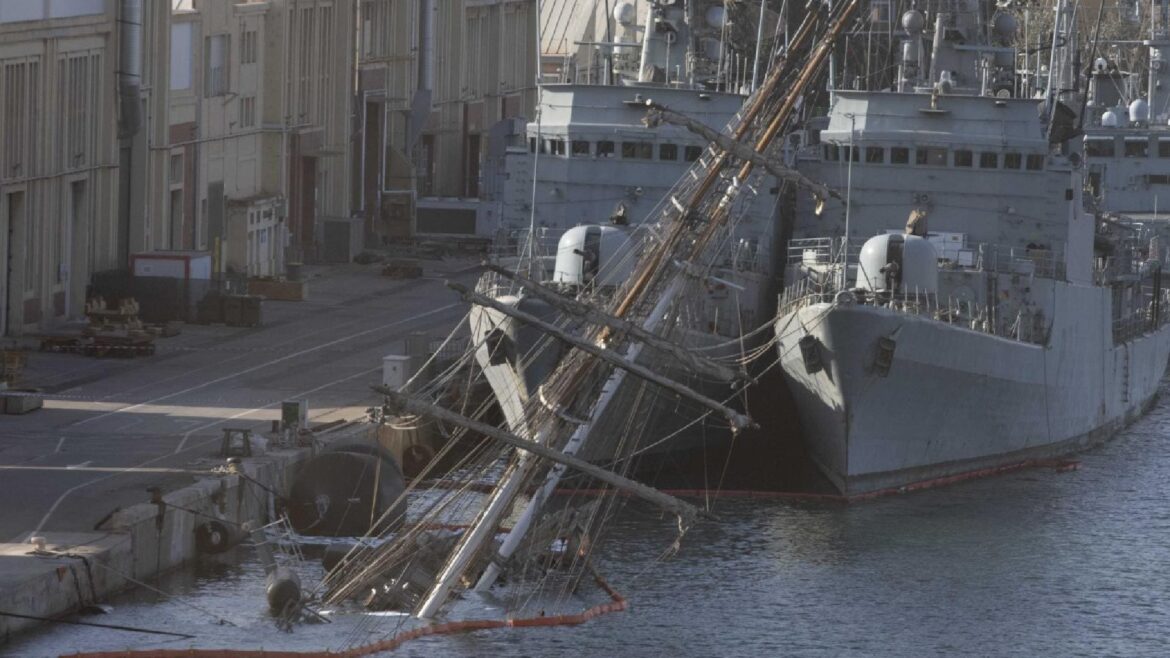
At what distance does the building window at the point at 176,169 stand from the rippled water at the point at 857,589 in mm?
28631

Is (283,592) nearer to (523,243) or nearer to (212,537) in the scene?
(212,537)

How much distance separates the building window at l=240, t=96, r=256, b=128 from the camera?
276 feet

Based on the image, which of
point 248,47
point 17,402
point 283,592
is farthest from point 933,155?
point 248,47

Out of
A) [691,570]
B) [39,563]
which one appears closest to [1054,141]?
[691,570]

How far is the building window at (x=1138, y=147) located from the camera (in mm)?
89812

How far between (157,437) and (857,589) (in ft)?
46.5

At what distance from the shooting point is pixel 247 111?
84.8 m

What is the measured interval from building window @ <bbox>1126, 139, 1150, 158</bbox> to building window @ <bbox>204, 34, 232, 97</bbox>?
31.3m

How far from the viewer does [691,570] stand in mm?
45281

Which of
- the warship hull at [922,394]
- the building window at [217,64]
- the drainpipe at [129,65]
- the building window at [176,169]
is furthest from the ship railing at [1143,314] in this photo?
the building window at [217,64]

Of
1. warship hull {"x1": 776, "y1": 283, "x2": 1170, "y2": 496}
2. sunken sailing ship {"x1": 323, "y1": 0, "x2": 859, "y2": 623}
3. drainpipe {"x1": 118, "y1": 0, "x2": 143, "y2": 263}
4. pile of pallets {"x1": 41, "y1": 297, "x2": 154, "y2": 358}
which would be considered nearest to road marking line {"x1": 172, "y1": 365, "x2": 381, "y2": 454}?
pile of pallets {"x1": 41, "y1": 297, "x2": 154, "y2": 358}

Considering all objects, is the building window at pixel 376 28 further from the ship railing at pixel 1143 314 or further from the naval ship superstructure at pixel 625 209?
the ship railing at pixel 1143 314

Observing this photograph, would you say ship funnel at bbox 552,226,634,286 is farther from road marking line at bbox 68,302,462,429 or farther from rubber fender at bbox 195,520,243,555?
rubber fender at bbox 195,520,243,555

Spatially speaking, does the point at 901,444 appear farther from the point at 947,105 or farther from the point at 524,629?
the point at 524,629
